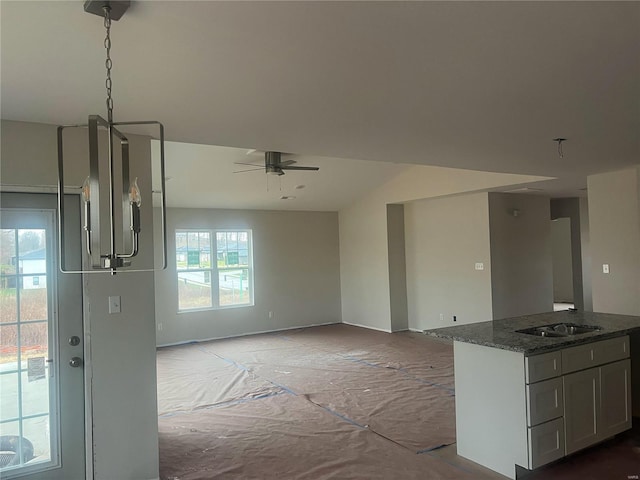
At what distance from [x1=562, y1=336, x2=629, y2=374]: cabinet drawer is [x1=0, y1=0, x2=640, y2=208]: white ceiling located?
1.55 m

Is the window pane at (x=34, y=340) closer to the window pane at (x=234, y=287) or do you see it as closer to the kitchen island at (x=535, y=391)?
the kitchen island at (x=535, y=391)

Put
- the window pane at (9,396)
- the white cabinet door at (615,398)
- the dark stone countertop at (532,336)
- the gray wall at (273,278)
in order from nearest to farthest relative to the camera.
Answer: the window pane at (9,396) → the dark stone countertop at (532,336) → the white cabinet door at (615,398) → the gray wall at (273,278)

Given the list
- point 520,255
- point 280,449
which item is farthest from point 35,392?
point 520,255

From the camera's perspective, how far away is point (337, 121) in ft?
9.53

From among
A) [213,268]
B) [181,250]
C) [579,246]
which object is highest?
[181,250]

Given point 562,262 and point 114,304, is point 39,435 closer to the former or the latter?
point 114,304

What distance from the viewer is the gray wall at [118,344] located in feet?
8.84

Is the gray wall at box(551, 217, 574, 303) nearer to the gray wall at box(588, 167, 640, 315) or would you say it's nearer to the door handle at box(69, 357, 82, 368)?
the gray wall at box(588, 167, 640, 315)

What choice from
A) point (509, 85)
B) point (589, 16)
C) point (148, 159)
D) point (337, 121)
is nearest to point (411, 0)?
point (589, 16)

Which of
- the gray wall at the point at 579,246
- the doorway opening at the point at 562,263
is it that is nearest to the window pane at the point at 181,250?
the gray wall at the point at 579,246

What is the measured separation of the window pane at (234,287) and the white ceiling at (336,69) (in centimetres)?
504

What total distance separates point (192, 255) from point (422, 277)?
4.04 m

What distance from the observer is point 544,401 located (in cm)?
292

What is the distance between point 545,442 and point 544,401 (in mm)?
262
